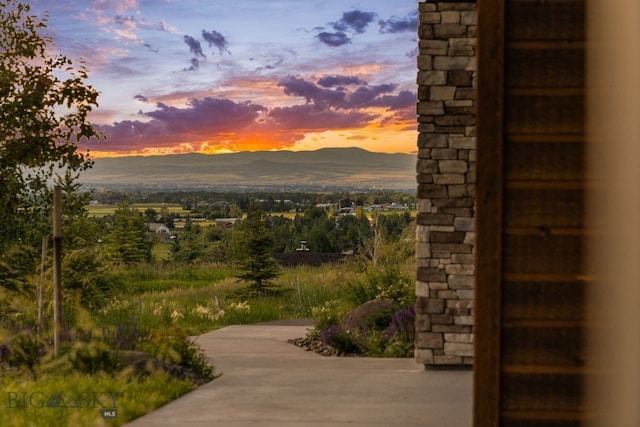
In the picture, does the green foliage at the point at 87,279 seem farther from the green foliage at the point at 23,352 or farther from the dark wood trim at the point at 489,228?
the dark wood trim at the point at 489,228

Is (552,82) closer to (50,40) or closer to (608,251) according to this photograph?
(608,251)

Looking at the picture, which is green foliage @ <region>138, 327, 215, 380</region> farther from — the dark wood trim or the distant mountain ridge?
the distant mountain ridge

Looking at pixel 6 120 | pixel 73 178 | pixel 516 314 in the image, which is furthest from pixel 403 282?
pixel 516 314

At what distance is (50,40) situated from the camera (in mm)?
8883

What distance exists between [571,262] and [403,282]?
26.0 feet

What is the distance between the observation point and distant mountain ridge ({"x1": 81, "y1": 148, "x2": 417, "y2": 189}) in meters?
61.2

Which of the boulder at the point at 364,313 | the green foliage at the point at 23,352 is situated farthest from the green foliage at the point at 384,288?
the green foliage at the point at 23,352

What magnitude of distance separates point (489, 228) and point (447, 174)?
4.30 meters

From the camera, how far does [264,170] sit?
217 feet

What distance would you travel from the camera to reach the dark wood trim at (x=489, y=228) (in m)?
2.45

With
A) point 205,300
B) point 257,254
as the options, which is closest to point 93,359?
point 205,300

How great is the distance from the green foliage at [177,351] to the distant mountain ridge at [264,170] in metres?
52.2

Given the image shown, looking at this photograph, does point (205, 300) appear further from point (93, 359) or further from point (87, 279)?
point (93, 359)

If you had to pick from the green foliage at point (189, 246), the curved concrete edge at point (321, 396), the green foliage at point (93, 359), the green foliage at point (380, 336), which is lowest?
the green foliage at point (189, 246)
